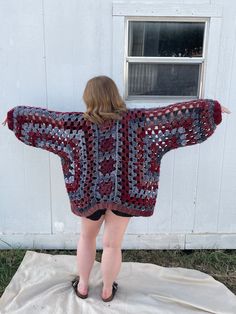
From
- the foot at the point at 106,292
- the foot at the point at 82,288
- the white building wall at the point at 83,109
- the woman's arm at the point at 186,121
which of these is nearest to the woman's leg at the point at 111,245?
the foot at the point at 106,292

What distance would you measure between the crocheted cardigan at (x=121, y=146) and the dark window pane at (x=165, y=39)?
59 centimetres

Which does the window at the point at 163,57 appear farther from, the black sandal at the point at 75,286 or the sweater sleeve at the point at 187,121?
the black sandal at the point at 75,286

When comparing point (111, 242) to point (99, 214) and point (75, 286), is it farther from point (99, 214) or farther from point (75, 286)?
point (75, 286)

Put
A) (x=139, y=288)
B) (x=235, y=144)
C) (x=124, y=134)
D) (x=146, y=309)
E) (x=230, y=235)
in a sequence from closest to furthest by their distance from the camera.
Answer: (x=124, y=134), (x=146, y=309), (x=139, y=288), (x=235, y=144), (x=230, y=235)

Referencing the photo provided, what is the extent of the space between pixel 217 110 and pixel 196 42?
0.65 meters

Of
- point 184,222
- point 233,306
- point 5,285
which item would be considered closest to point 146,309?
point 233,306

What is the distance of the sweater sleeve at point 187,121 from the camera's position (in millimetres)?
2400

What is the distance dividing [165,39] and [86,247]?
1.59 m

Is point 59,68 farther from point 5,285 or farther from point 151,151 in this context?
point 5,285

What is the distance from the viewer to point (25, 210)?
3166 millimetres

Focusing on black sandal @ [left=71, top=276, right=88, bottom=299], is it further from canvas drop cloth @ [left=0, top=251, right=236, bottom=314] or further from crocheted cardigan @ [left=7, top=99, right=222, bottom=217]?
crocheted cardigan @ [left=7, top=99, right=222, bottom=217]

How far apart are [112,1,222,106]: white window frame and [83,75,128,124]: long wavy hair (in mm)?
597

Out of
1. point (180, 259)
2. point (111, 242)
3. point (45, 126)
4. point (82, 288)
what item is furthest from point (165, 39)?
point (82, 288)

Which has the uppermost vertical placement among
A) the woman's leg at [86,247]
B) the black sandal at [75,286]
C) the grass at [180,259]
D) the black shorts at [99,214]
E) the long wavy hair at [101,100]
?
the long wavy hair at [101,100]
